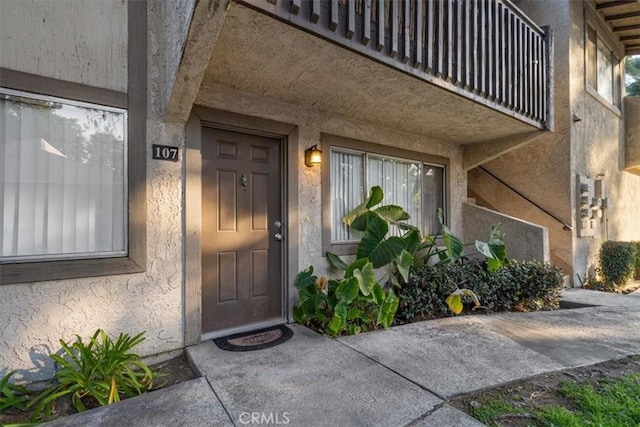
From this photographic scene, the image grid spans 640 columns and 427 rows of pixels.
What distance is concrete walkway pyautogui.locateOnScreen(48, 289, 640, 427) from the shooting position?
1.99m

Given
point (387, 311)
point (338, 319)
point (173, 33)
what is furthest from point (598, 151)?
point (173, 33)

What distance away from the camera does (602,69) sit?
7414 millimetres

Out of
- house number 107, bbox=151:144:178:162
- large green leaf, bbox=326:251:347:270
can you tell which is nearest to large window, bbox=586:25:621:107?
large green leaf, bbox=326:251:347:270

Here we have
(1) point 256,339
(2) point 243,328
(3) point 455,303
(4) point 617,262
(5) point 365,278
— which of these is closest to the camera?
(1) point 256,339

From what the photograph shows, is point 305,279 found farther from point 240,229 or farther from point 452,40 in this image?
point 452,40

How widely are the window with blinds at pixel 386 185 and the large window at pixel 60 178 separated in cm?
245

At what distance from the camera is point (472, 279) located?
448 cm

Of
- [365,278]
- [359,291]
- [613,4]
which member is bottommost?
[359,291]

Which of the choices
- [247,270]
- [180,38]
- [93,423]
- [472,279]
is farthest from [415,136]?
[93,423]

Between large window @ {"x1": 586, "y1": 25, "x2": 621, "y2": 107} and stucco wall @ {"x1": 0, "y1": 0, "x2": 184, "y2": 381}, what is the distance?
26.9 ft

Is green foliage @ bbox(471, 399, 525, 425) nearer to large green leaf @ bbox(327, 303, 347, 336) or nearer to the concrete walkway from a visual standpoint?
the concrete walkway

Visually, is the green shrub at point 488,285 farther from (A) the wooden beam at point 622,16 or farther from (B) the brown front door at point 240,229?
(A) the wooden beam at point 622,16

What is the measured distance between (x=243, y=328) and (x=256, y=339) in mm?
290

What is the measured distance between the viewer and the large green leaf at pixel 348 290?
3232 mm
